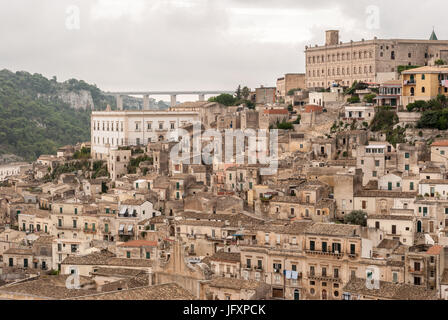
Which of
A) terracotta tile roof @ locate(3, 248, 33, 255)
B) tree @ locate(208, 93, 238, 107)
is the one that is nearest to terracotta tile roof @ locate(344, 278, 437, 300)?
terracotta tile roof @ locate(3, 248, 33, 255)

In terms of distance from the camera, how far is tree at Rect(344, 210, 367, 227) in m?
23.5

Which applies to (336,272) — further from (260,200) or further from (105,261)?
(260,200)

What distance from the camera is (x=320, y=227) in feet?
66.7

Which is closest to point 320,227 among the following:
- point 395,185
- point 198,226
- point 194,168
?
point 198,226

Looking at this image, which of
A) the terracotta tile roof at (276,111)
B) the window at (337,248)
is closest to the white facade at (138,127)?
the terracotta tile roof at (276,111)

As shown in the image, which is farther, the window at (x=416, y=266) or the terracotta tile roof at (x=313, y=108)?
the terracotta tile roof at (x=313, y=108)

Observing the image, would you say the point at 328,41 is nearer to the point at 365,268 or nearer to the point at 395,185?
the point at 395,185

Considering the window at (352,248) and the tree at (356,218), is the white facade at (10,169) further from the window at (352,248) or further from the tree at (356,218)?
the window at (352,248)

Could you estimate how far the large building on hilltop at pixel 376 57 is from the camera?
142ft

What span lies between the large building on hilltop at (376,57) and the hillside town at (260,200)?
3.3 inches

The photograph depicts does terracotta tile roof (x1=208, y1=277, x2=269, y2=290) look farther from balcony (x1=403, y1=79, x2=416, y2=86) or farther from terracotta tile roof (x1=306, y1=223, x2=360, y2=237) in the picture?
balcony (x1=403, y1=79, x2=416, y2=86)

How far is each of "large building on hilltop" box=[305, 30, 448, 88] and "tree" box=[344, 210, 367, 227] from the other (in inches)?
750

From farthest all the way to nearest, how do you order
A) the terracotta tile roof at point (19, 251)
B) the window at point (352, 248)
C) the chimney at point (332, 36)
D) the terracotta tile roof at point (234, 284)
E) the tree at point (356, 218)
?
the chimney at point (332, 36), the terracotta tile roof at point (19, 251), the tree at point (356, 218), the window at point (352, 248), the terracotta tile roof at point (234, 284)
